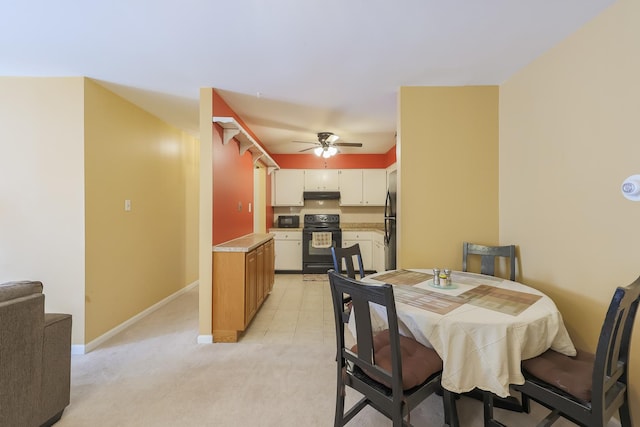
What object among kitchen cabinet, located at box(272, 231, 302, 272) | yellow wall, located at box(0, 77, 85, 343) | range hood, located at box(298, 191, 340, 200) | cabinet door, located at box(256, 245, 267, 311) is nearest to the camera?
yellow wall, located at box(0, 77, 85, 343)

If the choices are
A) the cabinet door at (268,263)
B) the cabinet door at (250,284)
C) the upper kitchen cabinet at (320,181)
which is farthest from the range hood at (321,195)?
the cabinet door at (250,284)

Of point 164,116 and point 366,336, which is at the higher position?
point 164,116

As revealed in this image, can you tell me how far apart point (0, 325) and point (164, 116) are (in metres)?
2.68

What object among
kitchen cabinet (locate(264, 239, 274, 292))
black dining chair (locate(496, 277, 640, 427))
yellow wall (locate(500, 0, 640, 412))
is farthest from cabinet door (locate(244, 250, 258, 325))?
yellow wall (locate(500, 0, 640, 412))

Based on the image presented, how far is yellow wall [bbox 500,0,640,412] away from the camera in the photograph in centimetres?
145

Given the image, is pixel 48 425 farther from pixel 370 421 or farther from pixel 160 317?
pixel 370 421

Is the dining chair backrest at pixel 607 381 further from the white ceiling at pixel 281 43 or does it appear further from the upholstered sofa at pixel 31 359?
the upholstered sofa at pixel 31 359

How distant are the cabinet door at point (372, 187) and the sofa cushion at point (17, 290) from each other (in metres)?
4.58

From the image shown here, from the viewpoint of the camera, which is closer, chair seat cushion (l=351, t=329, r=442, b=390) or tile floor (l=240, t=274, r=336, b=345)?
chair seat cushion (l=351, t=329, r=442, b=390)

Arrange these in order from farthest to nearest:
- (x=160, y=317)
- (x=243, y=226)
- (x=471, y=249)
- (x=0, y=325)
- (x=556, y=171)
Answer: (x=243, y=226) → (x=160, y=317) → (x=471, y=249) → (x=556, y=171) → (x=0, y=325)

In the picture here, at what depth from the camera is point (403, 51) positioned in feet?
6.31

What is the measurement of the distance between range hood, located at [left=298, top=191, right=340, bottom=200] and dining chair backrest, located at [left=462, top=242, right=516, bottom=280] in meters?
3.06

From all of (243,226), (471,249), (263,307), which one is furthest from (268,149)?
(471,249)

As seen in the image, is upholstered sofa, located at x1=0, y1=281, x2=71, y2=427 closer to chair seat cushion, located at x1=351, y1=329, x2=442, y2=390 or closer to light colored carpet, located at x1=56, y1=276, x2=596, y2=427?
light colored carpet, located at x1=56, y1=276, x2=596, y2=427
